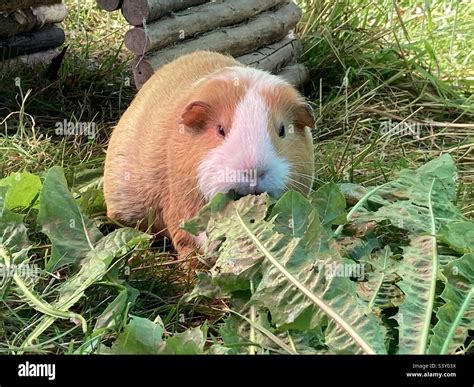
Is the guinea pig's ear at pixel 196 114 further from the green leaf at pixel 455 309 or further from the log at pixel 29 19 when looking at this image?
the log at pixel 29 19

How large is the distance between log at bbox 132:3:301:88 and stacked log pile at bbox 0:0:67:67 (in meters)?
0.91

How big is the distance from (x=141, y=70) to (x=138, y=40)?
0.13 m

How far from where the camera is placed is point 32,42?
4465 mm

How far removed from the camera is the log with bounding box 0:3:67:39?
431 cm

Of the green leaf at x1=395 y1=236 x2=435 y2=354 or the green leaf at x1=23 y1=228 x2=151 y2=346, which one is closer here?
the green leaf at x1=395 y1=236 x2=435 y2=354

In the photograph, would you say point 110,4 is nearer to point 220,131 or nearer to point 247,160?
point 220,131

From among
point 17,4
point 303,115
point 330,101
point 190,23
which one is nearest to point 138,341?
point 303,115

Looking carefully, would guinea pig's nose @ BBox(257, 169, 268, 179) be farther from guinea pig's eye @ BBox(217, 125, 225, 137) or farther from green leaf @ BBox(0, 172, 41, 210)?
green leaf @ BBox(0, 172, 41, 210)

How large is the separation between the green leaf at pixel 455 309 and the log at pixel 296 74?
7.24ft

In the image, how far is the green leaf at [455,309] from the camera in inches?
78.1

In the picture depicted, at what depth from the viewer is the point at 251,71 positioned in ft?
9.25

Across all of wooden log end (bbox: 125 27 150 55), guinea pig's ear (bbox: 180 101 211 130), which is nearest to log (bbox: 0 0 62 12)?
wooden log end (bbox: 125 27 150 55)

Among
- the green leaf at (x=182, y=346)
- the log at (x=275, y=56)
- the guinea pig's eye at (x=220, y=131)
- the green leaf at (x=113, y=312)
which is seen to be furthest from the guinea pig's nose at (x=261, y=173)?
the log at (x=275, y=56)
